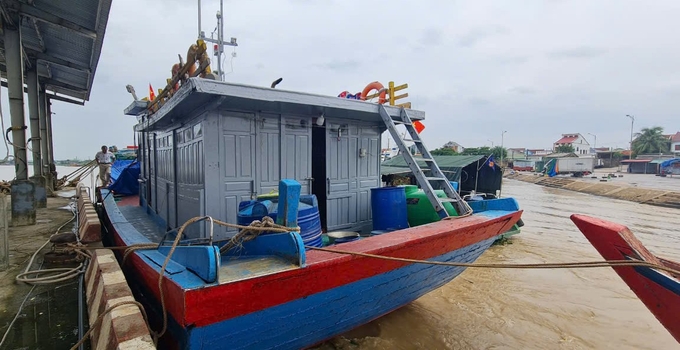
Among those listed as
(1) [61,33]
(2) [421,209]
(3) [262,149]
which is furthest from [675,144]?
(1) [61,33]

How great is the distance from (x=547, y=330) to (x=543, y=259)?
4486mm

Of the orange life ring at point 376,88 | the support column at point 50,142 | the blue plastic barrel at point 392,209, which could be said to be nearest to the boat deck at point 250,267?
the blue plastic barrel at point 392,209

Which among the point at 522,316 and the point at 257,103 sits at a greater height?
the point at 257,103

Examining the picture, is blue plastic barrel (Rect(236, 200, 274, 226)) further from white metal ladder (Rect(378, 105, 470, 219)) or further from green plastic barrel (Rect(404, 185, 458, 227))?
green plastic barrel (Rect(404, 185, 458, 227))

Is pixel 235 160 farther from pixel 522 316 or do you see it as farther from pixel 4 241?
pixel 522 316

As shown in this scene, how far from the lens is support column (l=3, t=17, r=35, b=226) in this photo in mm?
6738

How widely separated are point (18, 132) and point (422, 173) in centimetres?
867

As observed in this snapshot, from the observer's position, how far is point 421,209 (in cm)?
461

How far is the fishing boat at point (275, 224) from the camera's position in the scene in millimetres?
2342

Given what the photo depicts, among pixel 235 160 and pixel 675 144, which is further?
pixel 675 144

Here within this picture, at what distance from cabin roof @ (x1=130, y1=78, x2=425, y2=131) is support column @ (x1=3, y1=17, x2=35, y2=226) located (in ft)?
12.4

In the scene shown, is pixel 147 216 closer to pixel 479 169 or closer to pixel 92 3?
pixel 92 3

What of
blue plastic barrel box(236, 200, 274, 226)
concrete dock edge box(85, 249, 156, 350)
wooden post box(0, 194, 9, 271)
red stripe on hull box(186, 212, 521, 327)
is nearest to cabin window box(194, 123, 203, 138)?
blue plastic barrel box(236, 200, 274, 226)

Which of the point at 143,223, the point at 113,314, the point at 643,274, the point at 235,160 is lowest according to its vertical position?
the point at 143,223
